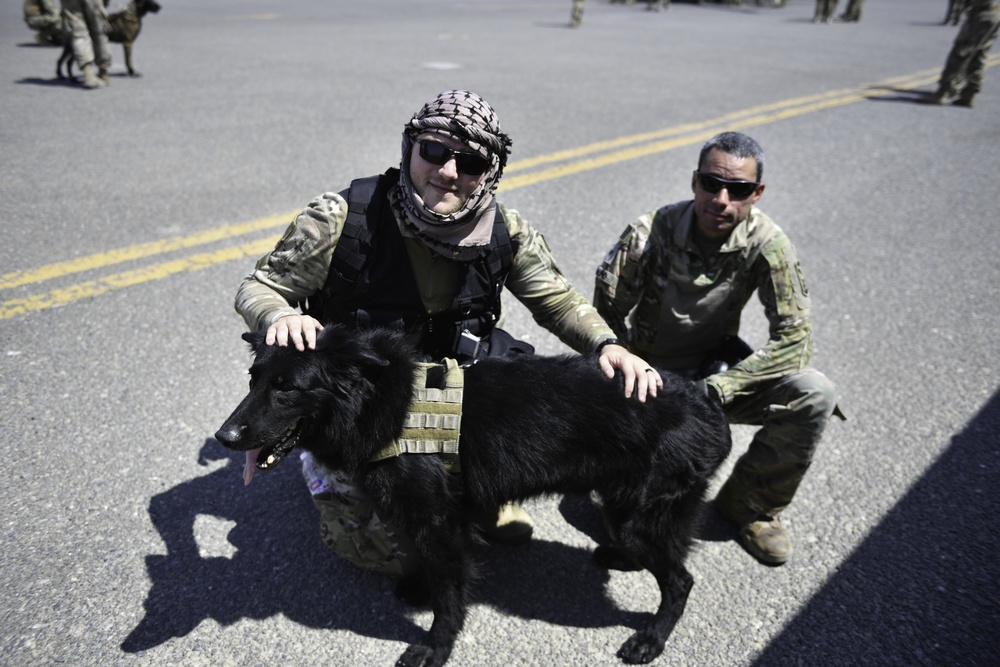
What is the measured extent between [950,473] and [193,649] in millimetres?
3428

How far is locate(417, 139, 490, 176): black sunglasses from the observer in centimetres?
259

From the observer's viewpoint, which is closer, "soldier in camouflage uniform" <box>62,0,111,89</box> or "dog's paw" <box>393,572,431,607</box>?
"dog's paw" <box>393,572,431,607</box>

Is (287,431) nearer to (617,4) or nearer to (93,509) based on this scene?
(93,509)

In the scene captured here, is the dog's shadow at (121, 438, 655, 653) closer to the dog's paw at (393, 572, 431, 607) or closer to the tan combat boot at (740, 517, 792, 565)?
the dog's paw at (393, 572, 431, 607)

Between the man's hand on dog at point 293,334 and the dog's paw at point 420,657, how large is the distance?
1115 millimetres

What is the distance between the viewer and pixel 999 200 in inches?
289

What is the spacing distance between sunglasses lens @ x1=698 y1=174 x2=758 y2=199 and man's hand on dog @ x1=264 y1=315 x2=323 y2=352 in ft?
5.84

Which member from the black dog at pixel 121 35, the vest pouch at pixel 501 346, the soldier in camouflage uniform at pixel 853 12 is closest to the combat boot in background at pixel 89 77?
the black dog at pixel 121 35

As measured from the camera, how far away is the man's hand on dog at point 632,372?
8.22 ft

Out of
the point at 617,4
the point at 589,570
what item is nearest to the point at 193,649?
the point at 589,570

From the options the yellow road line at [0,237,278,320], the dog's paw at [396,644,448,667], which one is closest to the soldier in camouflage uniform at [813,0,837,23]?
the yellow road line at [0,237,278,320]

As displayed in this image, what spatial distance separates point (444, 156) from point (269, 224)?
339 cm

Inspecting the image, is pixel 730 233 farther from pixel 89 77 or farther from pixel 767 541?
pixel 89 77

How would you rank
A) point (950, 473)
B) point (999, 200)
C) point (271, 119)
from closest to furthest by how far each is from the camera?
point (950, 473) → point (999, 200) → point (271, 119)
